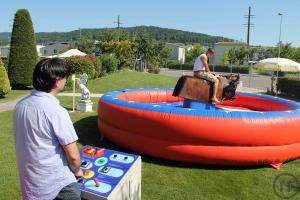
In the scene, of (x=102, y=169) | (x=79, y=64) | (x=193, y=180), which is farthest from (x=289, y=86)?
(x=102, y=169)

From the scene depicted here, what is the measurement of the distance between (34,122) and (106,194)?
55.6 inches

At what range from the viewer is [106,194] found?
3660 millimetres

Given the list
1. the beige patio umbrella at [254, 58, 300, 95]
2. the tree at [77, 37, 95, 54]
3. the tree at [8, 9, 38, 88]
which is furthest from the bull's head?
the tree at [77, 37, 95, 54]

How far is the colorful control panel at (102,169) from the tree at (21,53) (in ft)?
53.0

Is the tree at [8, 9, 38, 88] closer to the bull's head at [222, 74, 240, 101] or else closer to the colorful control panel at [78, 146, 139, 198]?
the bull's head at [222, 74, 240, 101]

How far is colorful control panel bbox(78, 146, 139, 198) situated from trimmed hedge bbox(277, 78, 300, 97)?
18188mm

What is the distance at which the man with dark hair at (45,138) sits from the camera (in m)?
2.67

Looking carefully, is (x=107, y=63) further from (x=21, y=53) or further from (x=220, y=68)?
(x=220, y=68)

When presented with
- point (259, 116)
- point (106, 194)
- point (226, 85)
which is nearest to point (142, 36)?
point (226, 85)

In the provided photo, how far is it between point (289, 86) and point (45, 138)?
20535mm

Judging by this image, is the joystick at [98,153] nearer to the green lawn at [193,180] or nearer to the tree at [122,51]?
the green lawn at [193,180]

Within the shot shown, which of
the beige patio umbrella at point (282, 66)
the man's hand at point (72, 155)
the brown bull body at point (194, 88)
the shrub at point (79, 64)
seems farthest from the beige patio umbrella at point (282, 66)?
the man's hand at point (72, 155)

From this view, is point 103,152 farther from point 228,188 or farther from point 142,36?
point 142,36

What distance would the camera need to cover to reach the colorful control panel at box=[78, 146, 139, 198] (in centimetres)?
381
